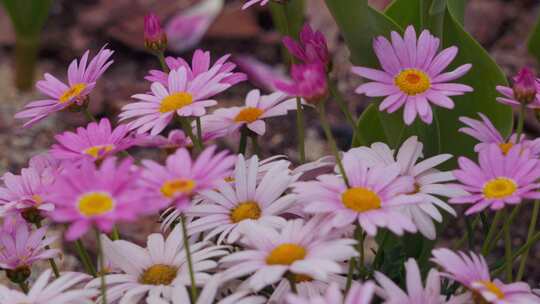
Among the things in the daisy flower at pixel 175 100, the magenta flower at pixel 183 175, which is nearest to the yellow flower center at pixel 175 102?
the daisy flower at pixel 175 100

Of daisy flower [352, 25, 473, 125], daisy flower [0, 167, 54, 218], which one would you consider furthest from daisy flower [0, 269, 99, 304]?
daisy flower [352, 25, 473, 125]

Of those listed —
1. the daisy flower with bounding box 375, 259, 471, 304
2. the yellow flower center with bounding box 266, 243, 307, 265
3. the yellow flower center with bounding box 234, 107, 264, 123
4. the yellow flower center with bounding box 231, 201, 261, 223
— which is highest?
the yellow flower center with bounding box 234, 107, 264, 123

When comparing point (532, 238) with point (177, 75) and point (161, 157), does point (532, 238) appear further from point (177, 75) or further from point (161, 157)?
point (161, 157)

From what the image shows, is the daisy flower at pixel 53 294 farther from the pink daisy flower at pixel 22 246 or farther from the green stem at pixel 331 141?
the green stem at pixel 331 141

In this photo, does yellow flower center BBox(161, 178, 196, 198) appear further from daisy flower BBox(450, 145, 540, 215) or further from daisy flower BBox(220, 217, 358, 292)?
daisy flower BBox(450, 145, 540, 215)

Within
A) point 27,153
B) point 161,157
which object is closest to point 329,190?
point 161,157

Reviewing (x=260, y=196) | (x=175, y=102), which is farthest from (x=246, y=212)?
(x=175, y=102)
